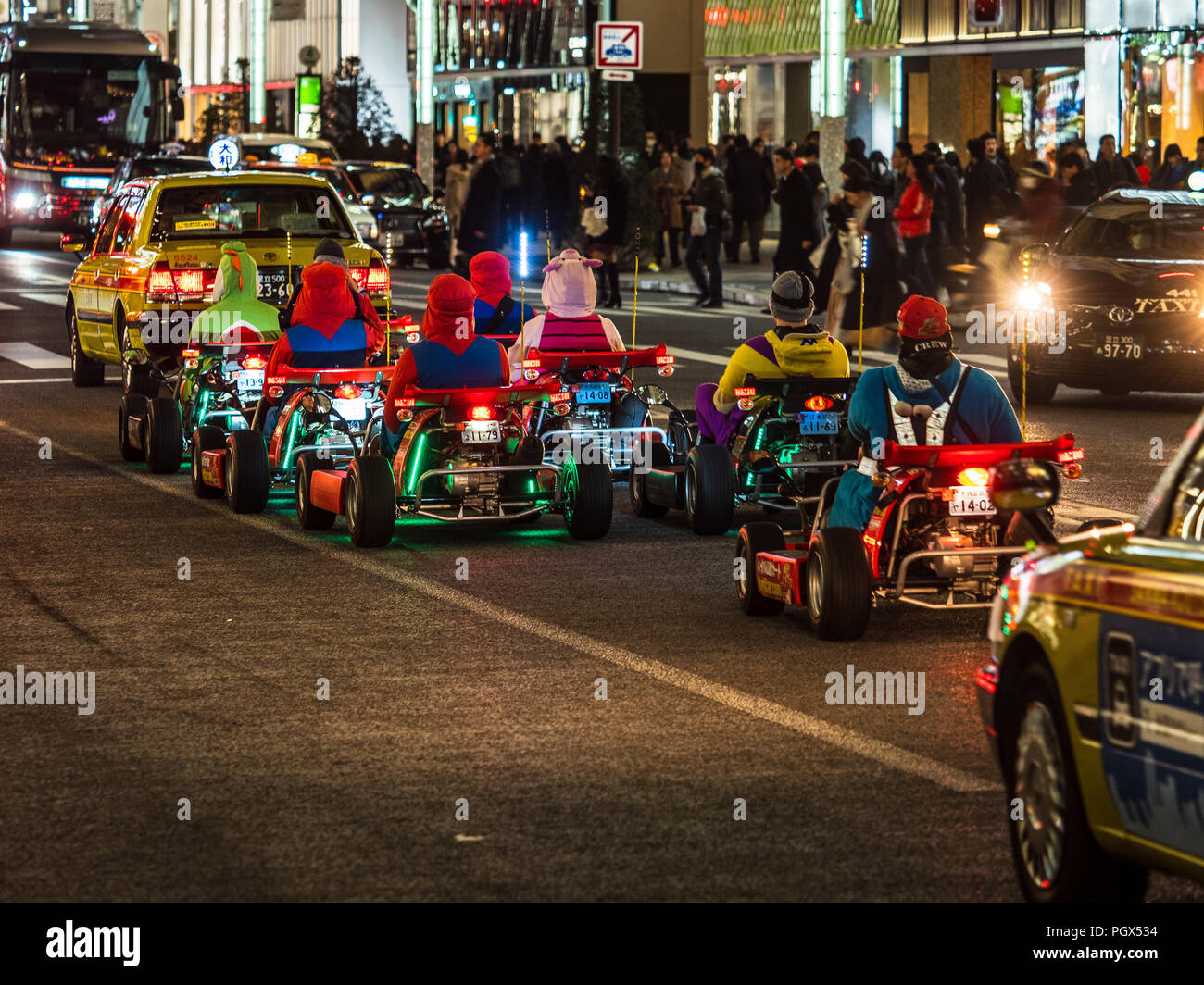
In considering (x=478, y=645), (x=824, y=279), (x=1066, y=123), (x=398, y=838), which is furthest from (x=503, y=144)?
(x=398, y=838)

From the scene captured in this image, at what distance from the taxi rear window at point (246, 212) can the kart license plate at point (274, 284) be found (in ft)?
1.53

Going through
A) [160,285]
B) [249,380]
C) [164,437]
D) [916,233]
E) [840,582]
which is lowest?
[840,582]

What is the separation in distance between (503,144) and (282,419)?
89.2 ft

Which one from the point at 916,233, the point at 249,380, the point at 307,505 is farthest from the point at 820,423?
the point at 916,233

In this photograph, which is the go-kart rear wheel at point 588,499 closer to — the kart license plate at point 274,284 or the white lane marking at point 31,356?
the kart license plate at point 274,284

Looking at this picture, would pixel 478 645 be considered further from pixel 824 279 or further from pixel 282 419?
pixel 824 279

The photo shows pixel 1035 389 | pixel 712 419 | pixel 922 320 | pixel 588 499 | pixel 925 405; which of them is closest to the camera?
pixel 922 320

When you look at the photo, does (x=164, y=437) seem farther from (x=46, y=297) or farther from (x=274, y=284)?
(x=46, y=297)

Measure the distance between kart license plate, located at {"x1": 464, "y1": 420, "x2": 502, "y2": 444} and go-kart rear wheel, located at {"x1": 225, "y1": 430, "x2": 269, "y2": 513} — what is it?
1.70 metres

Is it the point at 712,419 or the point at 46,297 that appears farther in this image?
the point at 46,297

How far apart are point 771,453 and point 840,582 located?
11.1 feet

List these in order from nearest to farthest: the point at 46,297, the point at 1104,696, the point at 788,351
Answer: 1. the point at 1104,696
2. the point at 788,351
3. the point at 46,297

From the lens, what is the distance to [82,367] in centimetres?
2156

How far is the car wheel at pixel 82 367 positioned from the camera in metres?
21.5
